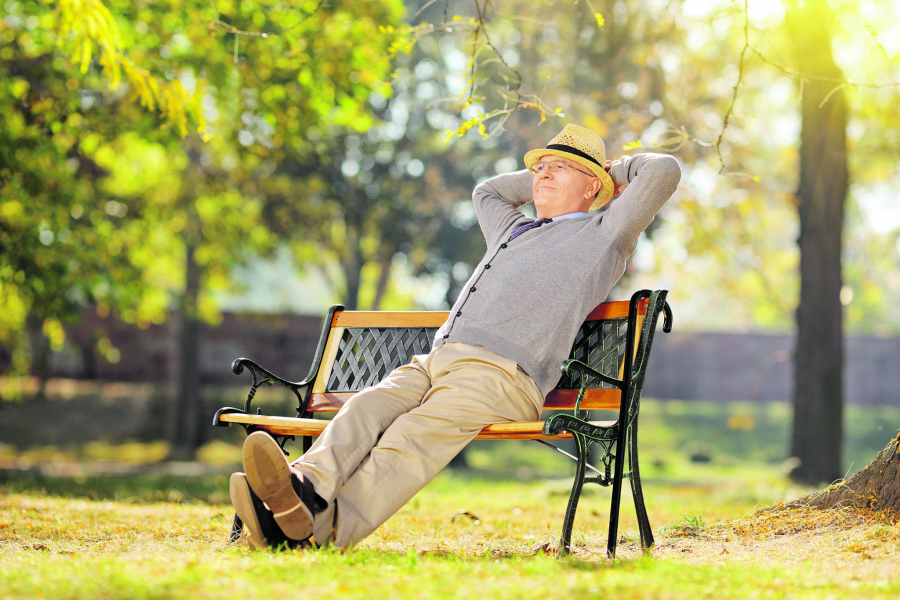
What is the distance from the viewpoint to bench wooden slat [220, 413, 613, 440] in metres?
3.41

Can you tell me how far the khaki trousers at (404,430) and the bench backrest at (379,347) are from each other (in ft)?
1.51

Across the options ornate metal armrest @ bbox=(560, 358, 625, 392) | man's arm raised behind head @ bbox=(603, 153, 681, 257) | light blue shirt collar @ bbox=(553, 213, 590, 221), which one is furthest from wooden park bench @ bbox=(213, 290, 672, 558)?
light blue shirt collar @ bbox=(553, 213, 590, 221)

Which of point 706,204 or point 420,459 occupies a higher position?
point 706,204

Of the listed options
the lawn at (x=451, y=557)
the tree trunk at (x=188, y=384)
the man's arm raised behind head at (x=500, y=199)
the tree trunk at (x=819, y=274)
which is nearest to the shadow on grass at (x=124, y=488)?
the lawn at (x=451, y=557)

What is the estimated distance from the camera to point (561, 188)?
164 inches

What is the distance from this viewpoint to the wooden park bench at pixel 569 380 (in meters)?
3.51

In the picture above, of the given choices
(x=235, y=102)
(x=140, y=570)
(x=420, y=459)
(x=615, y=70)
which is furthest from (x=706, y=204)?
(x=140, y=570)

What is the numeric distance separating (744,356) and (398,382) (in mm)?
21984

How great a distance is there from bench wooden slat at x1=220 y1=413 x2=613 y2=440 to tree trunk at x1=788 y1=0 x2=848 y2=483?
643 centimetres

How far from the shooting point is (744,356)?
79.0ft

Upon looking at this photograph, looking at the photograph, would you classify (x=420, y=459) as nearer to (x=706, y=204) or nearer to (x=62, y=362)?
(x=706, y=204)

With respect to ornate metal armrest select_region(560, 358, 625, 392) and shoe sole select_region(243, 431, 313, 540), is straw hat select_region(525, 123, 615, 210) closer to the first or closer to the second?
ornate metal armrest select_region(560, 358, 625, 392)

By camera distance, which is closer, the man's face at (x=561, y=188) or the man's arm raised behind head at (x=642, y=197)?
the man's arm raised behind head at (x=642, y=197)

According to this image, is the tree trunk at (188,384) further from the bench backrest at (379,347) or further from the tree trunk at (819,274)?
the bench backrest at (379,347)
